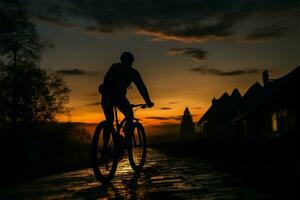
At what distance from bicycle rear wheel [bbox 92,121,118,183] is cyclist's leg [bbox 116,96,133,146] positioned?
56 cm

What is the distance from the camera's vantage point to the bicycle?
7.44m

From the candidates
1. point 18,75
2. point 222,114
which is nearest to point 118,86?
Answer: point 18,75

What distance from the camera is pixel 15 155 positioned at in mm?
22766

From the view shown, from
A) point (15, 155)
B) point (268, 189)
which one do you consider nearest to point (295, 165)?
point (268, 189)

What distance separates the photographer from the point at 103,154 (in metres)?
→ 7.75

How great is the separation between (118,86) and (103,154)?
1247mm

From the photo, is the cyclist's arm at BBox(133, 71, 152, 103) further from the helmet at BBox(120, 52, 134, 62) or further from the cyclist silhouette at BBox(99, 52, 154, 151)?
the helmet at BBox(120, 52, 134, 62)

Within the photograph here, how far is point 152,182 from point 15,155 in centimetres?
1733

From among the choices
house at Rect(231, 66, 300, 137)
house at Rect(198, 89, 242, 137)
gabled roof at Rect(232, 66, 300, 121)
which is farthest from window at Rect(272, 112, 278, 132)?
A: house at Rect(198, 89, 242, 137)

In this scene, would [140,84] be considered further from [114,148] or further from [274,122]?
[274,122]

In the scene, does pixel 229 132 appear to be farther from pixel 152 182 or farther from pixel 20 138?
pixel 152 182

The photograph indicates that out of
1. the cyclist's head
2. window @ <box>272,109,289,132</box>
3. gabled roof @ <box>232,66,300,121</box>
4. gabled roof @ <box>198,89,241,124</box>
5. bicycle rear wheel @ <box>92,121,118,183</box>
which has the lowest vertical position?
bicycle rear wheel @ <box>92,121,118,183</box>

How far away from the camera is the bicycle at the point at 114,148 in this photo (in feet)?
24.4

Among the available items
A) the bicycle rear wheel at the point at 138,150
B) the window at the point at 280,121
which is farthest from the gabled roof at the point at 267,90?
the bicycle rear wheel at the point at 138,150
